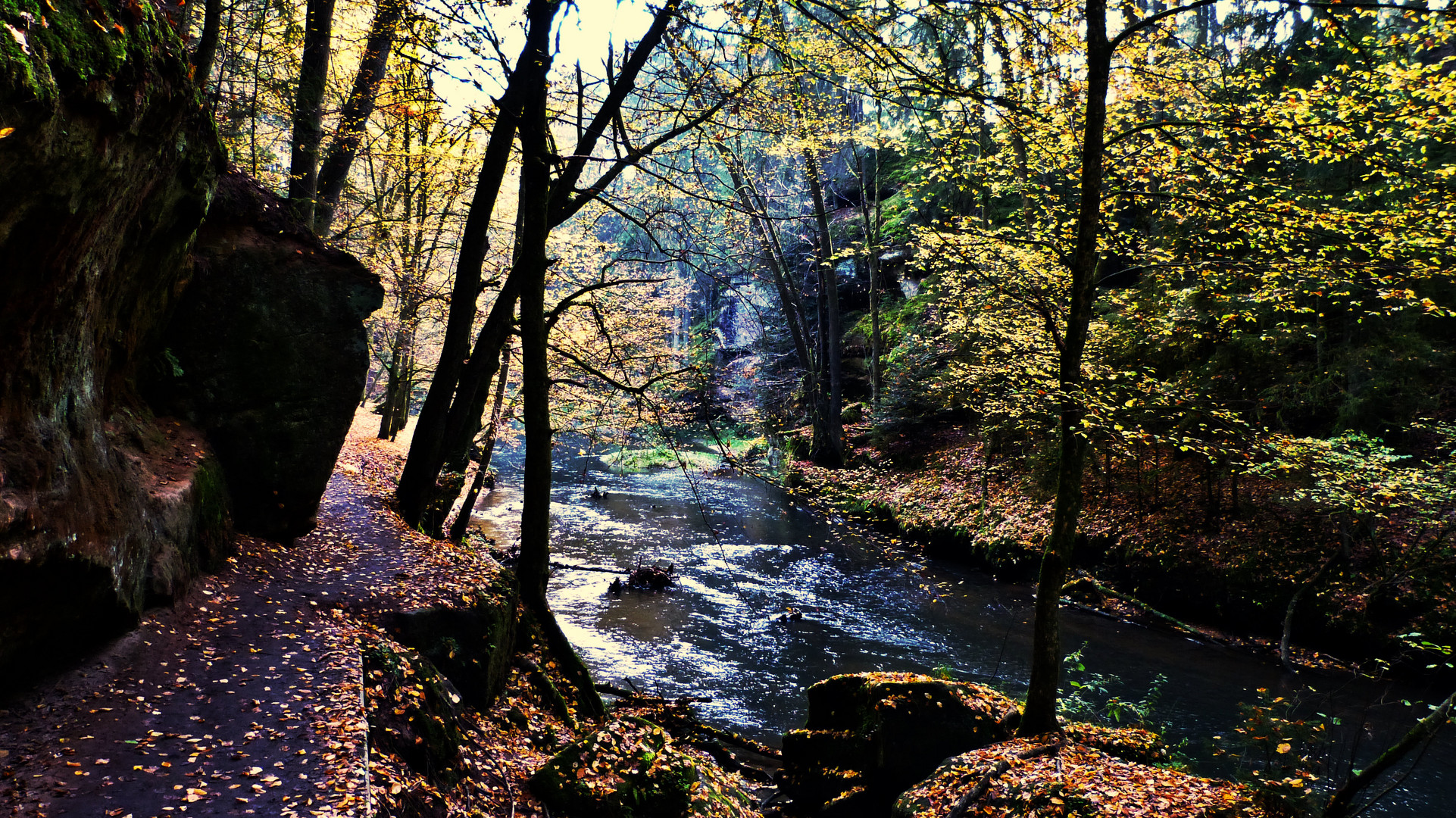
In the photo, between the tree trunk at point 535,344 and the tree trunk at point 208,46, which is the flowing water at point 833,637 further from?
the tree trunk at point 208,46

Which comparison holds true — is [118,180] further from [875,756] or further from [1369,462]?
[1369,462]

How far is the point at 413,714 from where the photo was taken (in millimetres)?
4570

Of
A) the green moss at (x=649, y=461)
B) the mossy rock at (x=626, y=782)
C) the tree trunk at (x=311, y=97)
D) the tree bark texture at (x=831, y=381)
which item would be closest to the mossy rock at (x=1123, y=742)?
the mossy rock at (x=626, y=782)

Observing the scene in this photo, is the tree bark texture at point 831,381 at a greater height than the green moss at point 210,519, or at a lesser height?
greater

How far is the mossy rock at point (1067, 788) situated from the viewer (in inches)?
197

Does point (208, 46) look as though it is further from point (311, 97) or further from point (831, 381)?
point (831, 381)

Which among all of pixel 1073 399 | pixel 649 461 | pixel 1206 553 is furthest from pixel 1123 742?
pixel 649 461

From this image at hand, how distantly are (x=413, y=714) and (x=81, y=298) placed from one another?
10.3ft

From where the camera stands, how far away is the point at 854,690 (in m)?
7.27

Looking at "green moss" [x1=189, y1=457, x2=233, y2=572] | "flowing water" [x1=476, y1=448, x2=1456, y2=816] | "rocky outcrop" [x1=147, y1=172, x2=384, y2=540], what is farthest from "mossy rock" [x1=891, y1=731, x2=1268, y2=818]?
"rocky outcrop" [x1=147, y1=172, x2=384, y2=540]

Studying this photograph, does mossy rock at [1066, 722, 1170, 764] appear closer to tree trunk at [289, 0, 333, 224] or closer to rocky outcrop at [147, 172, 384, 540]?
rocky outcrop at [147, 172, 384, 540]

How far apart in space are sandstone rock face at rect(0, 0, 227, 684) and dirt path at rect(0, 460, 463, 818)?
266 mm

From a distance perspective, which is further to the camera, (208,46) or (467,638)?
(208,46)

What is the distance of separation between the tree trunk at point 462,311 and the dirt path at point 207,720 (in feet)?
10.4
